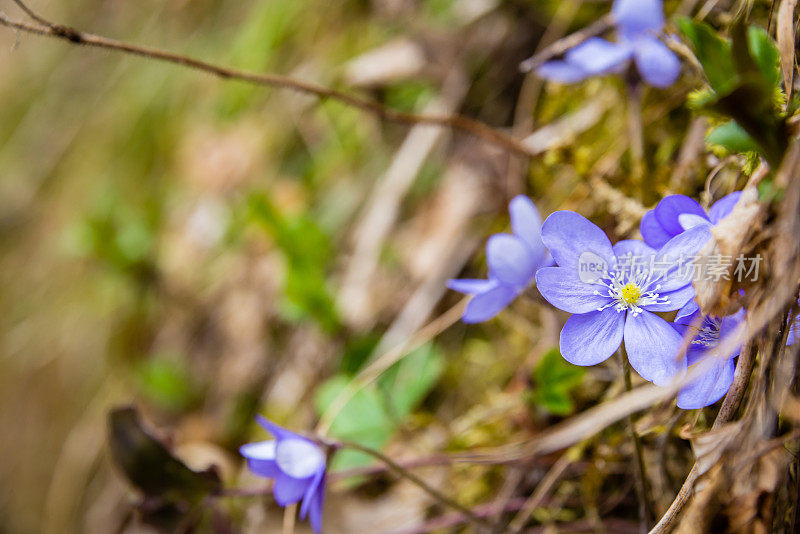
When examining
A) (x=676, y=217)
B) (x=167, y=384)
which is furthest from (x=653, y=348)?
(x=167, y=384)

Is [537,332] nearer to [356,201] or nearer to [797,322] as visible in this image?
[797,322]

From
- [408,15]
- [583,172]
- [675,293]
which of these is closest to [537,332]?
[583,172]

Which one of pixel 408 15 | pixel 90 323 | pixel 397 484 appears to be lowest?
pixel 397 484

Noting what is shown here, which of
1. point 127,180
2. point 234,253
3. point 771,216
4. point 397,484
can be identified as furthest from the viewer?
point 127,180

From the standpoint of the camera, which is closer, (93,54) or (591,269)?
(591,269)

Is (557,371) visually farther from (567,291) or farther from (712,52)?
(712,52)
